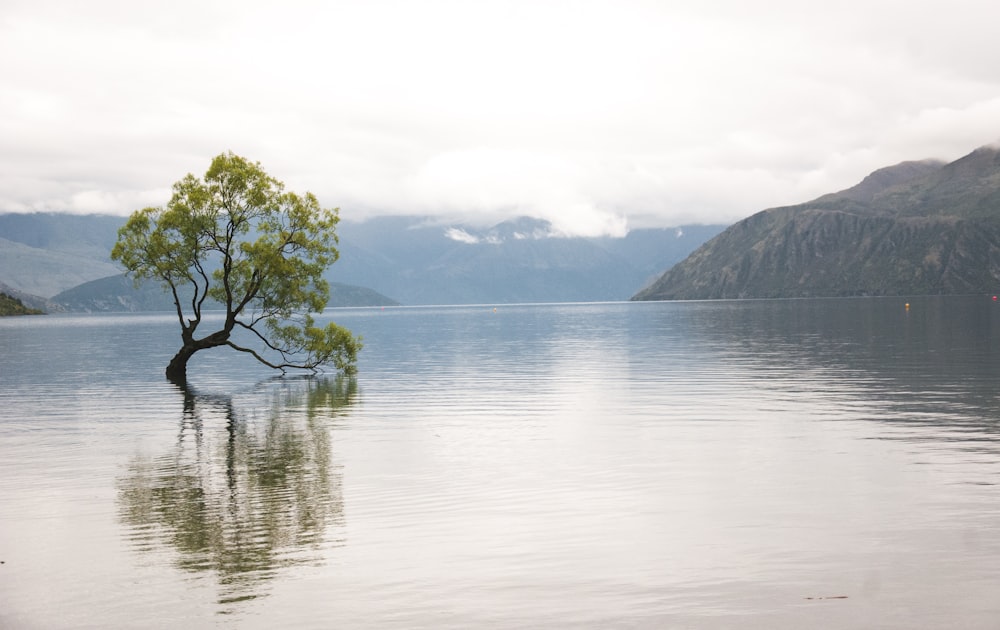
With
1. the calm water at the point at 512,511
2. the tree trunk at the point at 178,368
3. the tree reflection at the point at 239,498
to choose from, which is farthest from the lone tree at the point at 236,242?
the tree reflection at the point at 239,498

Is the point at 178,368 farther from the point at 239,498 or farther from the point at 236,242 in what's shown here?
the point at 239,498

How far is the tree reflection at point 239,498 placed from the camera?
21094 mm

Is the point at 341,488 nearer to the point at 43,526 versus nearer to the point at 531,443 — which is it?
the point at 43,526

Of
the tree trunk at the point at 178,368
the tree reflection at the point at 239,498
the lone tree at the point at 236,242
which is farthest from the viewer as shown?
the tree trunk at the point at 178,368

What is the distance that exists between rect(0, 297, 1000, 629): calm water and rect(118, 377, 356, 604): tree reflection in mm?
133

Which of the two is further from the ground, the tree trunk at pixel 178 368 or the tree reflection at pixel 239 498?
the tree trunk at pixel 178 368

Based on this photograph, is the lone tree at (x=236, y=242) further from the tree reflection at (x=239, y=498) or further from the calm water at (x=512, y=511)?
the tree reflection at (x=239, y=498)

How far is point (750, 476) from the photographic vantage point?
101 ft

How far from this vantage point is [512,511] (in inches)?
1027

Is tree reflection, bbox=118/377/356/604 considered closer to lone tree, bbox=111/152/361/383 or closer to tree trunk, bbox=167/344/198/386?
lone tree, bbox=111/152/361/383

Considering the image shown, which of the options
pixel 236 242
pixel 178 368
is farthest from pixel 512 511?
pixel 178 368

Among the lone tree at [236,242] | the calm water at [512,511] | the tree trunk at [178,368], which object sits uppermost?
the lone tree at [236,242]

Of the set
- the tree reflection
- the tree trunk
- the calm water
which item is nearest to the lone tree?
the tree trunk

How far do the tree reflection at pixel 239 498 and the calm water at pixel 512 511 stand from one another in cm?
13
